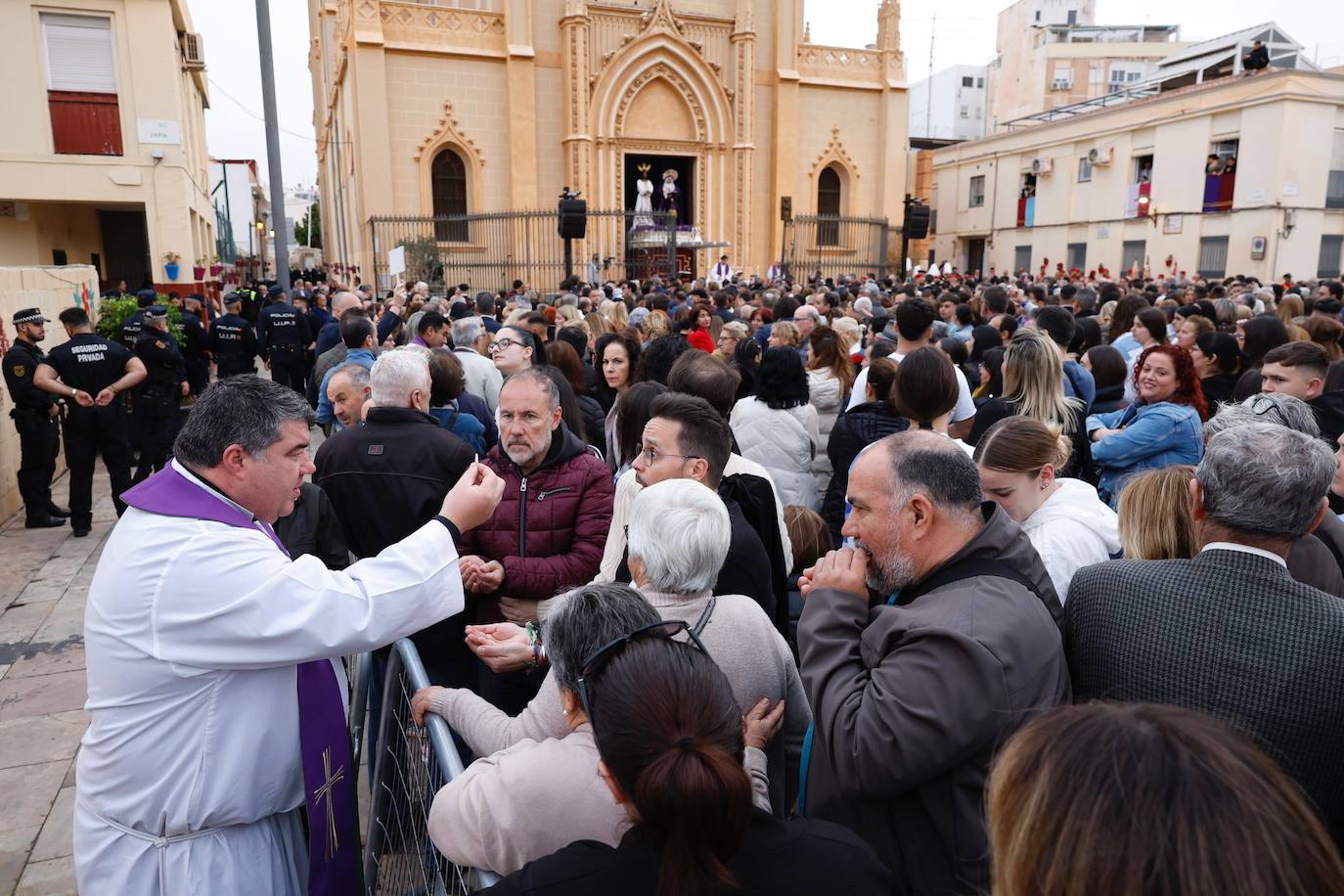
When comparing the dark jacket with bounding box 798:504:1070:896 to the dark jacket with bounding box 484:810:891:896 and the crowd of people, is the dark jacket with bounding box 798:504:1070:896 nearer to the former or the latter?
the crowd of people

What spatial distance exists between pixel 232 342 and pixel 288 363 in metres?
0.79

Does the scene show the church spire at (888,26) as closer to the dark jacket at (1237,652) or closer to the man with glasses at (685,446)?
the man with glasses at (685,446)

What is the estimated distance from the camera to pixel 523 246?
22.9 metres

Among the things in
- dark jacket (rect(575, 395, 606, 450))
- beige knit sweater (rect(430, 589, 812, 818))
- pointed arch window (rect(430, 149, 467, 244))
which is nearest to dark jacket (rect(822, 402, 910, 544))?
dark jacket (rect(575, 395, 606, 450))

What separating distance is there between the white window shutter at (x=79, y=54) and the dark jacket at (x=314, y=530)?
15.4 metres

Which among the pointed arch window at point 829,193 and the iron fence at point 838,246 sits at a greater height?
the pointed arch window at point 829,193

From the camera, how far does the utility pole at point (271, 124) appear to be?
36.1ft

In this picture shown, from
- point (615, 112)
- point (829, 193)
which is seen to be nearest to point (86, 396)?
point (615, 112)

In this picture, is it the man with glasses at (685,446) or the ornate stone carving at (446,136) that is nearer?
the man with glasses at (685,446)

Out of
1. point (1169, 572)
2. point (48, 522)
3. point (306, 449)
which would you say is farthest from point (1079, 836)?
point (48, 522)

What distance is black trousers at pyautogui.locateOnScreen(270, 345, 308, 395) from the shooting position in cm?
1112

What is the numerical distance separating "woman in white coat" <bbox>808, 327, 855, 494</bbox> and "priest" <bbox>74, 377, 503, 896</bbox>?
3390mm

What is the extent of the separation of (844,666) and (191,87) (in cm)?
2319

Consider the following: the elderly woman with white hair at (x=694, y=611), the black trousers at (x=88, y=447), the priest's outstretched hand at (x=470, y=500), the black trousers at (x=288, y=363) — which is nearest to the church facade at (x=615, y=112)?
the black trousers at (x=288, y=363)
